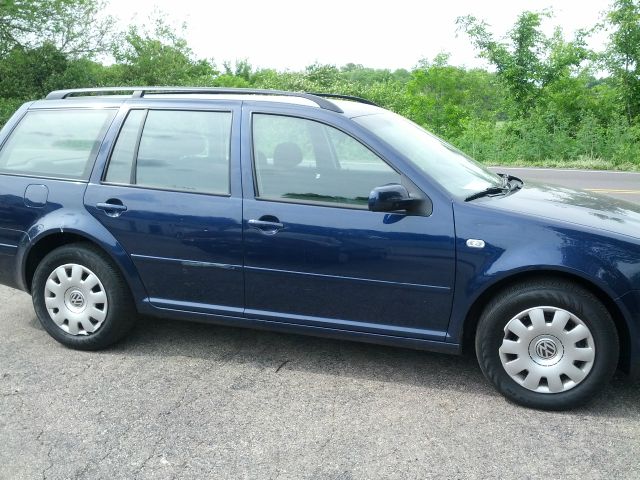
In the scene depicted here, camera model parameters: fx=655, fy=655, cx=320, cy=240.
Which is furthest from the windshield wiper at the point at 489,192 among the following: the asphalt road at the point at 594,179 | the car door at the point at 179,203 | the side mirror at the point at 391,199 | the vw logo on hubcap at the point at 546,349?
the asphalt road at the point at 594,179

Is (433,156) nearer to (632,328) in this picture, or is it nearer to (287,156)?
(287,156)

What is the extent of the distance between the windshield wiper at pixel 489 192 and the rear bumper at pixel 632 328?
0.95m

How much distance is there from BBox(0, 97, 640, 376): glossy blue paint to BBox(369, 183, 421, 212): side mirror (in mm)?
66

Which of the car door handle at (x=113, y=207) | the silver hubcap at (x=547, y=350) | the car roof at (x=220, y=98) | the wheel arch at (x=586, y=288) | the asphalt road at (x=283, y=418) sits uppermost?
the car roof at (x=220, y=98)

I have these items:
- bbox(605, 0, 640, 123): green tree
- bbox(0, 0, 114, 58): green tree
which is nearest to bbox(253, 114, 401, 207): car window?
bbox(605, 0, 640, 123): green tree

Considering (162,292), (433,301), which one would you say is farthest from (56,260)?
(433,301)

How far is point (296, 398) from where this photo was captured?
146 inches

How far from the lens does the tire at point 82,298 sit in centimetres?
438

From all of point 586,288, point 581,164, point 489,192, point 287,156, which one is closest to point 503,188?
point 489,192

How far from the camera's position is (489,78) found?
26469mm

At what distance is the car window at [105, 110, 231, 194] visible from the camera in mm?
4141

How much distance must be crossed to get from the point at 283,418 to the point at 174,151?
1881 mm

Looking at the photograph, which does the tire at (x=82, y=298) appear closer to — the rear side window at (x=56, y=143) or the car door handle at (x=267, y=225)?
the rear side window at (x=56, y=143)

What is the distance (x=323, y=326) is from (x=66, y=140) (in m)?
2.27
